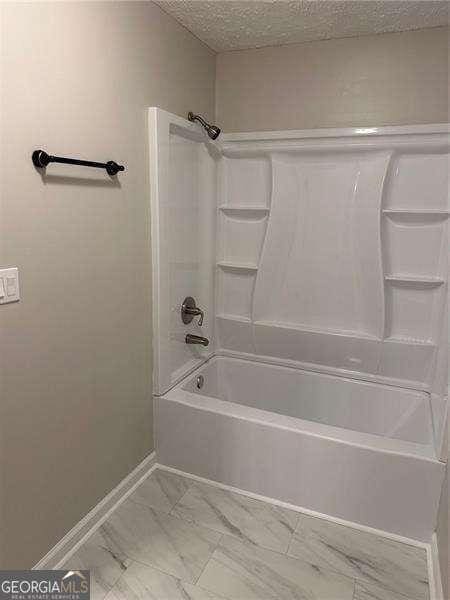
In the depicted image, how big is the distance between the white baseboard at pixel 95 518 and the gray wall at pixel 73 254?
0.04 metres

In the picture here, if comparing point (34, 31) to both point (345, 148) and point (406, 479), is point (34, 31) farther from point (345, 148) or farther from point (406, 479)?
point (406, 479)

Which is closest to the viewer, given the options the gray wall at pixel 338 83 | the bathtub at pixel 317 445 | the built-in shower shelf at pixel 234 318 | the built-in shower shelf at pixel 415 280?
the bathtub at pixel 317 445

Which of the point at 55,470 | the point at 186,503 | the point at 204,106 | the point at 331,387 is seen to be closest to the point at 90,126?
the point at 204,106

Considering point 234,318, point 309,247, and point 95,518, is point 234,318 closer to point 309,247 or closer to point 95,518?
point 309,247

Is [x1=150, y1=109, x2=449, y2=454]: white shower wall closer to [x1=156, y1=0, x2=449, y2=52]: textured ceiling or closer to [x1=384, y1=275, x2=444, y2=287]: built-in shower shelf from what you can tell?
[x1=384, y1=275, x2=444, y2=287]: built-in shower shelf

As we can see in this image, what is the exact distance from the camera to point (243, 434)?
6.87 ft

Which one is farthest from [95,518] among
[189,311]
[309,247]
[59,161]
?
[309,247]

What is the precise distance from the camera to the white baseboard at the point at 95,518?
1676mm

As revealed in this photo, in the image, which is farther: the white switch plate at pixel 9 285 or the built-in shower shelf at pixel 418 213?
the built-in shower shelf at pixel 418 213

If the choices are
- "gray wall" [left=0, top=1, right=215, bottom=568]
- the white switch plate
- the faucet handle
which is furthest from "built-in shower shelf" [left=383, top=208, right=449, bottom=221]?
the white switch plate

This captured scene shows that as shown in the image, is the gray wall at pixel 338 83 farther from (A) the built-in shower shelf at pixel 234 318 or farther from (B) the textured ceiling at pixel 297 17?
(A) the built-in shower shelf at pixel 234 318

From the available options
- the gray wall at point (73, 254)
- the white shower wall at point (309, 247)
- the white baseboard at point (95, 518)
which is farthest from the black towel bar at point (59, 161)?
the white baseboard at point (95, 518)

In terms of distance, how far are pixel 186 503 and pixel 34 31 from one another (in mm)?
2086

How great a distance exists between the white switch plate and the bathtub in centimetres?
111
